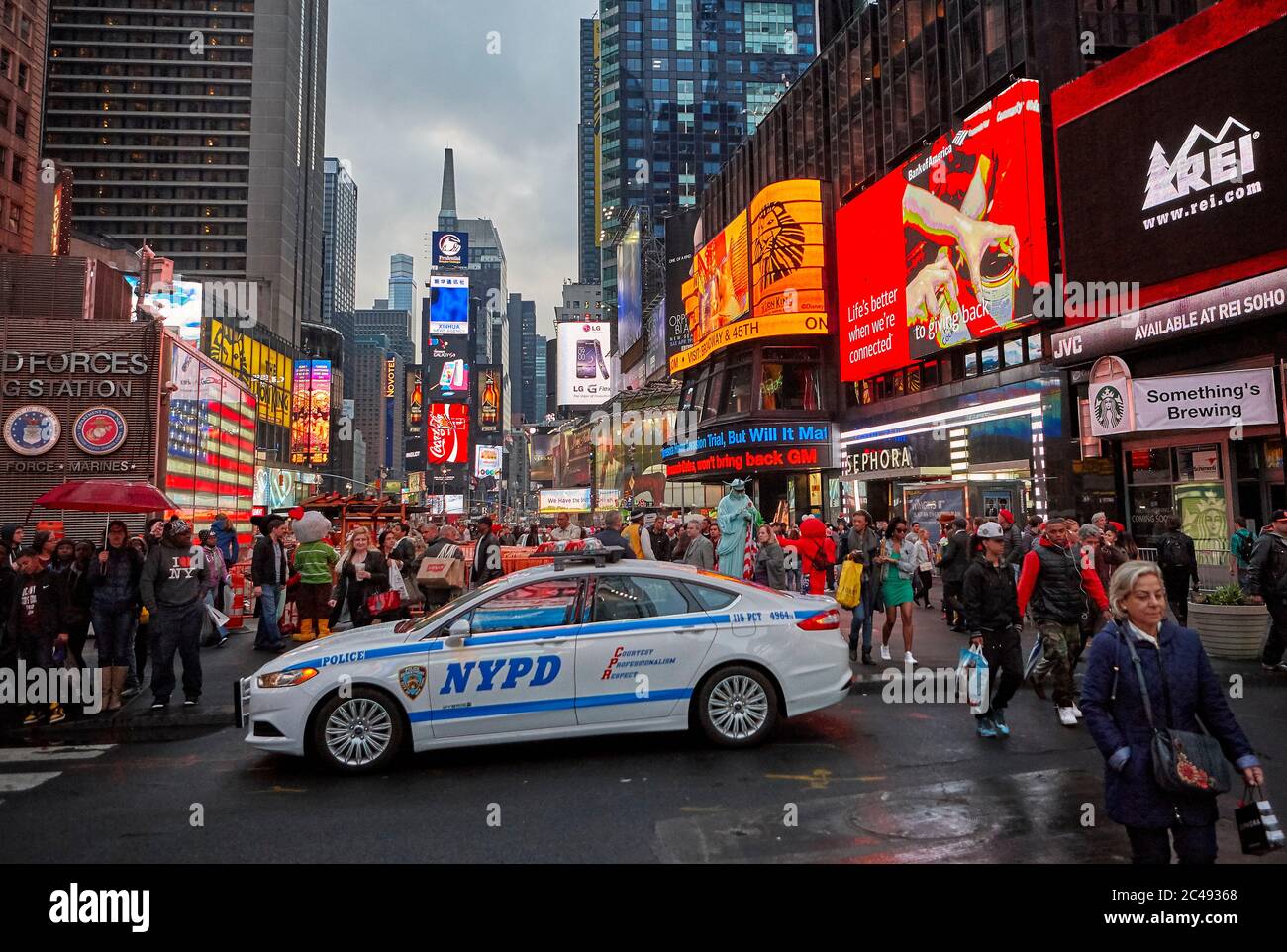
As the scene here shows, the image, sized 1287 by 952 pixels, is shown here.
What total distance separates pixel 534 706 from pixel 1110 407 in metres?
16.2

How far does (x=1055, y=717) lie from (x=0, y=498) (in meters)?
20.9

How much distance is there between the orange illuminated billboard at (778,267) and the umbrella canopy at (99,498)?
26.0 metres

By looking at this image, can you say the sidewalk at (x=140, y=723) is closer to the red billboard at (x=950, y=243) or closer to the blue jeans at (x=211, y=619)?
the blue jeans at (x=211, y=619)

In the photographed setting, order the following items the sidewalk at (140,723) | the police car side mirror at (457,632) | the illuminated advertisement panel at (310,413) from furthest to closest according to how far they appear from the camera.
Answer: the illuminated advertisement panel at (310,413)
the sidewalk at (140,723)
the police car side mirror at (457,632)

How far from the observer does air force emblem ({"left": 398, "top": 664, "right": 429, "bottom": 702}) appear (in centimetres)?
593

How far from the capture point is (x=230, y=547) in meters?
14.4

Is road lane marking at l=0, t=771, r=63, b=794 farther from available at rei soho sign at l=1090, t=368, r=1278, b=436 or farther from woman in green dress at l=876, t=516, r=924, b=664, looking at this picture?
available at rei soho sign at l=1090, t=368, r=1278, b=436

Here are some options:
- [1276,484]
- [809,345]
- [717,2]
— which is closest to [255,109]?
[717,2]

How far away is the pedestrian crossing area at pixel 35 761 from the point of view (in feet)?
19.4

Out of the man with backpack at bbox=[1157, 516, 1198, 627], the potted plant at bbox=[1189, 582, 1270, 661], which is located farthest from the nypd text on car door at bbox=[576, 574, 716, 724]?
the man with backpack at bbox=[1157, 516, 1198, 627]

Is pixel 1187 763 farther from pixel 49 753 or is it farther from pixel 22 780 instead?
pixel 49 753

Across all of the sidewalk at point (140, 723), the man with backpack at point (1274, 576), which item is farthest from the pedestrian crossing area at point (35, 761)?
the man with backpack at point (1274, 576)

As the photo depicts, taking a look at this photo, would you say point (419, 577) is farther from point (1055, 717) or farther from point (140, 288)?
point (140, 288)

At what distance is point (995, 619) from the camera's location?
664 centimetres
